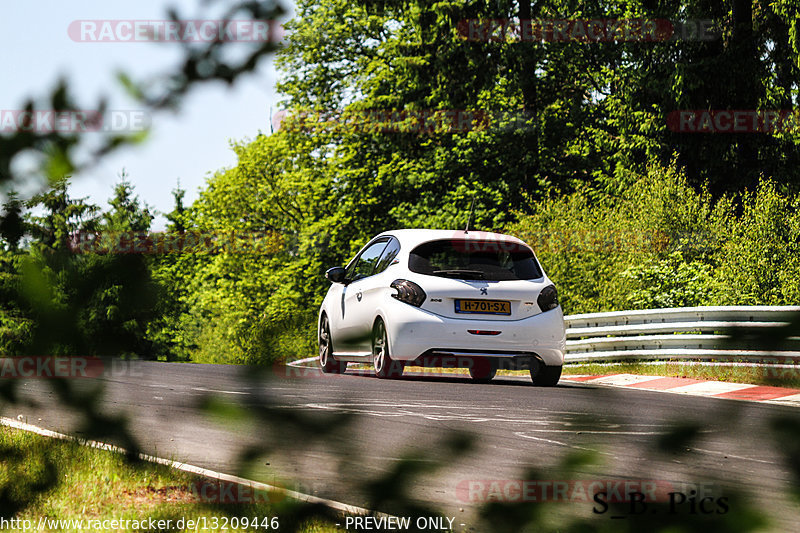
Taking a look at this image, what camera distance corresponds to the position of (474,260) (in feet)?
36.3

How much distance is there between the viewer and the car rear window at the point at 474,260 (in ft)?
35.9

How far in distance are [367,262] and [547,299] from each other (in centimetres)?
235

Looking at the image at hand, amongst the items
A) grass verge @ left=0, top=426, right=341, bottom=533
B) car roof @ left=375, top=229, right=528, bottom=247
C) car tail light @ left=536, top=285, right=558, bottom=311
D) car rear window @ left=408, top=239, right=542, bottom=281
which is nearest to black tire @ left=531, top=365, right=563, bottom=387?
car tail light @ left=536, top=285, right=558, bottom=311

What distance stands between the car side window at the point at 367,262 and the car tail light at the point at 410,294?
3.73 ft

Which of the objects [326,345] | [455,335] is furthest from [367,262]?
[326,345]

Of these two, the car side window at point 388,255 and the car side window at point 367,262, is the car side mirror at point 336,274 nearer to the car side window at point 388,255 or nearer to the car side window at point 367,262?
the car side window at point 367,262

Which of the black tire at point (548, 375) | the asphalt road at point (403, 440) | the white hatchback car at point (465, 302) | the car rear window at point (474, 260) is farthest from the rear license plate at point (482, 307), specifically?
the asphalt road at point (403, 440)

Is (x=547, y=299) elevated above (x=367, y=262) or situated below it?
below

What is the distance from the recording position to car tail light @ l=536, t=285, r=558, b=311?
1103 cm

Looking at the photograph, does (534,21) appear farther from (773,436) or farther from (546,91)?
(773,436)

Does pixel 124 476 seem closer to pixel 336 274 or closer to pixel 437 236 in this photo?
pixel 437 236

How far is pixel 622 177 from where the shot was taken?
30828 millimetres

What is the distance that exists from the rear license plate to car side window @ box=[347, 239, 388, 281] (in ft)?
4.93

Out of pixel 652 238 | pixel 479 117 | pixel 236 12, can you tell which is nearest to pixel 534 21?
pixel 479 117
